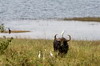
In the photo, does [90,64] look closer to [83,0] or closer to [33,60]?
[33,60]

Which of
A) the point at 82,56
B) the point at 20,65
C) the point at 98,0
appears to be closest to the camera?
the point at 20,65

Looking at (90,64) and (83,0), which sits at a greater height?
(90,64)

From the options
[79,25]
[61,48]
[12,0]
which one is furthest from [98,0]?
[61,48]

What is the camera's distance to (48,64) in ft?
37.4

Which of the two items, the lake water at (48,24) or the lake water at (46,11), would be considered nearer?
the lake water at (48,24)

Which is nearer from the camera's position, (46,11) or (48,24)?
(48,24)

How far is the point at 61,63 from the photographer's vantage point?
11812 millimetres

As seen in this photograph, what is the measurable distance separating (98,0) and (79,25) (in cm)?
6039

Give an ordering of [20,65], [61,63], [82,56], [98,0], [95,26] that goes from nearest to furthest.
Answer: [20,65]
[61,63]
[82,56]
[95,26]
[98,0]

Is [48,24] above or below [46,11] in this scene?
above

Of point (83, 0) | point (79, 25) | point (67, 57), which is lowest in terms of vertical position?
point (83, 0)

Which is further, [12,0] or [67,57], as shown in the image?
[12,0]

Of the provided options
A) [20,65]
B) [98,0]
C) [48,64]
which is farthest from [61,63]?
[98,0]

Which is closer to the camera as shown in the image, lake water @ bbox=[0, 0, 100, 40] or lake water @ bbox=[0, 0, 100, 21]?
lake water @ bbox=[0, 0, 100, 40]
